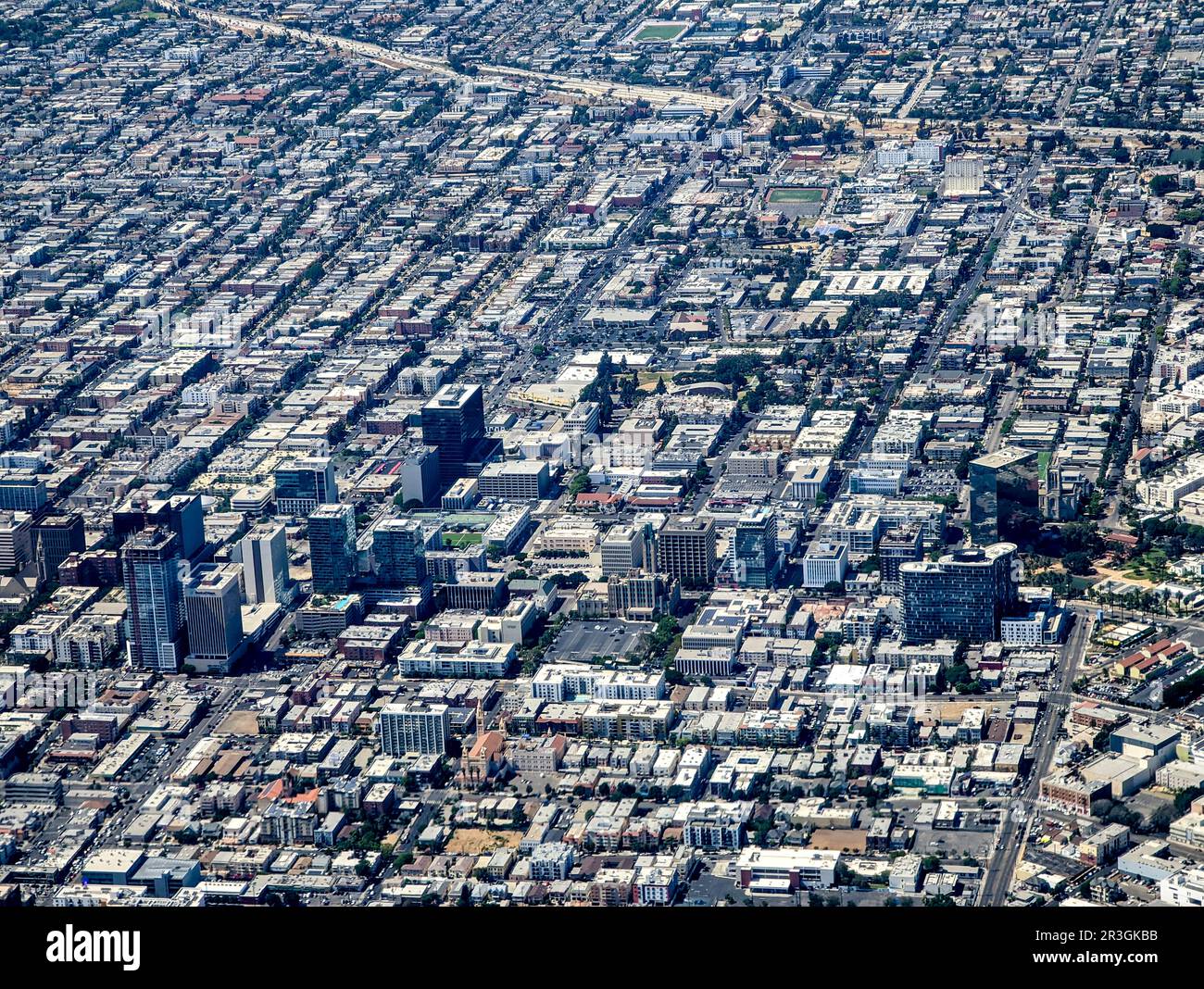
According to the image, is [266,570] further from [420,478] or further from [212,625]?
[420,478]

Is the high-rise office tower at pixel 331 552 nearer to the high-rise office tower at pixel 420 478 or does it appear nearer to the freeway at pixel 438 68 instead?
the high-rise office tower at pixel 420 478

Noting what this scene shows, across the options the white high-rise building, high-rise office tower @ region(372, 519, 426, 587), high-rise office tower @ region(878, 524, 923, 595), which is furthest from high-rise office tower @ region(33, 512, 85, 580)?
the white high-rise building

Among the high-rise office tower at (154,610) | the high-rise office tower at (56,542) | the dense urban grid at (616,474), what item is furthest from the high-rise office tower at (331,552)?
the high-rise office tower at (56,542)

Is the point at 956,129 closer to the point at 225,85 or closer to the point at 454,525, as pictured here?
the point at 225,85

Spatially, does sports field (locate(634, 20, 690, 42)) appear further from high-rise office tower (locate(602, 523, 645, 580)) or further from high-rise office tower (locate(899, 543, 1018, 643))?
high-rise office tower (locate(899, 543, 1018, 643))
